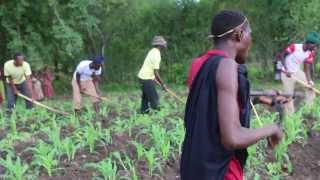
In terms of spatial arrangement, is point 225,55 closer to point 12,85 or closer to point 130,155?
point 130,155

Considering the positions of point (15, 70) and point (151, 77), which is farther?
point (15, 70)

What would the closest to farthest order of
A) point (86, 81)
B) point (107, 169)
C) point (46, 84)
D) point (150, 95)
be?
1. point (107, 169)
2. point (150, 95)
3. point (86, 81)
4. point (46, 84)

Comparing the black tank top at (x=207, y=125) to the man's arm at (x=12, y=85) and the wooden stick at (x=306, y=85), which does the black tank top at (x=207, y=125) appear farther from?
the man's arm at (x=12, y=85)

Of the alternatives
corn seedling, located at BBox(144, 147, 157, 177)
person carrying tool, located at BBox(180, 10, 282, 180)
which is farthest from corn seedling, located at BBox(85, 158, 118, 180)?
person carrying tool, located at BBox(180, 10, 282, 180)

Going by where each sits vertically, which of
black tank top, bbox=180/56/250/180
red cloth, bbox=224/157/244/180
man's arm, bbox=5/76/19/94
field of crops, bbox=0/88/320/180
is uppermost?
black tank top, bbox=180/56/250/180

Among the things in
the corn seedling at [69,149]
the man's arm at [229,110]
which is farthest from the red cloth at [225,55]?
the corn seedling at [69,149]

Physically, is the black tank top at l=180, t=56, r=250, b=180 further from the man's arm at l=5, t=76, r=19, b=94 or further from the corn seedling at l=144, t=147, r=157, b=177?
the man's arm at l=5, t=76, r=19, b=94

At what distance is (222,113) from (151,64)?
8355 millimetres

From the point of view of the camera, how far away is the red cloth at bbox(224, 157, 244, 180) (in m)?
3.05

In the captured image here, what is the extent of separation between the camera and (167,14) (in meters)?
22.7

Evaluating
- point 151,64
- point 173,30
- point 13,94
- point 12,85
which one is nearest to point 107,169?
point 151,64

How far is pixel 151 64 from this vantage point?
36.7 feet

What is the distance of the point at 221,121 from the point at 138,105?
9981mm

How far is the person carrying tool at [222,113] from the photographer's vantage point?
2.85m
